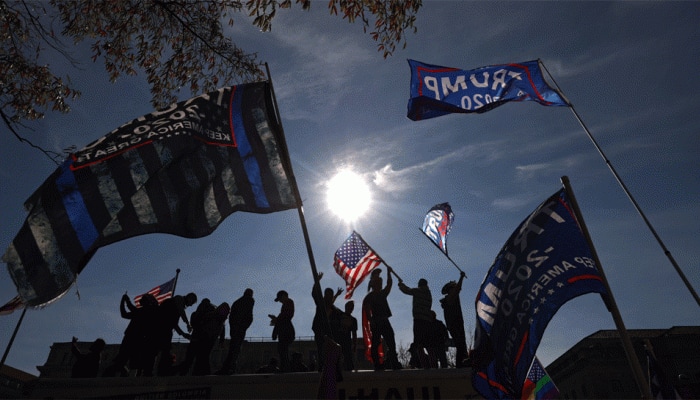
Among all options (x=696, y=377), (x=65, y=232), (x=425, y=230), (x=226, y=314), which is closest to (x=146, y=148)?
(x=65, y=232)

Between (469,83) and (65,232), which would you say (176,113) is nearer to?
(65,232)

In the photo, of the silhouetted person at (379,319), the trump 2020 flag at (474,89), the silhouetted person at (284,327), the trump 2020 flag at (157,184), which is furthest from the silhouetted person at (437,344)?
the trump 2020 flag at (157,184)

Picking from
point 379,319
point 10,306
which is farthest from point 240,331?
point 10,306

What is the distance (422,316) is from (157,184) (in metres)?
5.06

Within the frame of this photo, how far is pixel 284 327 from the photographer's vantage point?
27.2ft

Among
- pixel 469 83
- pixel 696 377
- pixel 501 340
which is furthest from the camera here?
pixel 696 377

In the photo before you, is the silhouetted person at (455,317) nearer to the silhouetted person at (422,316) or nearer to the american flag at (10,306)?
the silhouetted person at (422,316)

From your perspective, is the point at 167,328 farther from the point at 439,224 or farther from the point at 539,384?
the point at 539,384

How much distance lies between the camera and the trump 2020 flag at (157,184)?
4.49 metres

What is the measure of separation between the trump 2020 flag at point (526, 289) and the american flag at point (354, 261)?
18.2ft

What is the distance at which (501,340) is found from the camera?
180 inches

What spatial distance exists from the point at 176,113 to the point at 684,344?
208ft

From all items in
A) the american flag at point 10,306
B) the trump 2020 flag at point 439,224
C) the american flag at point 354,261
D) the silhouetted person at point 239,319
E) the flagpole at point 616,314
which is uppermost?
the trump 2020 flag at point 439,224

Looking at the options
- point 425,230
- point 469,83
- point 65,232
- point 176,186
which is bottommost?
point 65,232
